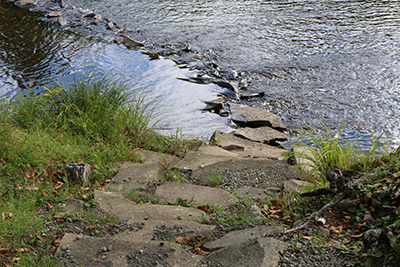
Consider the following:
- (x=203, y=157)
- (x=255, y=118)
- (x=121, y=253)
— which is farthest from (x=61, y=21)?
(x=121, y=253)

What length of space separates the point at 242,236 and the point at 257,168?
61.3 inches

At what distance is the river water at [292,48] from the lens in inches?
242

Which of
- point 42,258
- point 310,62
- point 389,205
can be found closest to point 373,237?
point 389,205

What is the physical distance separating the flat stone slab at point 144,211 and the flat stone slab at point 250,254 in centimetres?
61

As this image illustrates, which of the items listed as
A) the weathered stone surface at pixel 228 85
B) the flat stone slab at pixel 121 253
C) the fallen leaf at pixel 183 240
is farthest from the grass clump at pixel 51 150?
the weathered stone surface at pixel 228 85

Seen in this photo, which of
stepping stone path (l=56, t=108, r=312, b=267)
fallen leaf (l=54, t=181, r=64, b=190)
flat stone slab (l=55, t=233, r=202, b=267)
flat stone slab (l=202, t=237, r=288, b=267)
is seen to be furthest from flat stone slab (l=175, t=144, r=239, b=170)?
flat stone slab (l=202, t=237, r=288, b=267)

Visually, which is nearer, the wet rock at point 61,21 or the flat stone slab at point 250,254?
the flat stone slab at point 250,254

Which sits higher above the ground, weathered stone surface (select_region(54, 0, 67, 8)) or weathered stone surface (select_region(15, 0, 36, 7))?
weathered stone surface (select_region(15, 0, 36, 7))

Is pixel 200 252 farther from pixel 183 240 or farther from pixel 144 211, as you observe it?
pixel 144 211

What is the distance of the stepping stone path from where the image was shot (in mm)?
2148

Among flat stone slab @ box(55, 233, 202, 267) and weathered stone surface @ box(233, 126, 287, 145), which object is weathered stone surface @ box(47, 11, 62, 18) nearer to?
weathered stone surface @ box(233, 126, 287, 145)

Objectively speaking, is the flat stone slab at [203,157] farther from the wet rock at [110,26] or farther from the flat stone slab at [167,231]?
the wet rock at [110,26]

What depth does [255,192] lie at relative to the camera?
3.20 meters

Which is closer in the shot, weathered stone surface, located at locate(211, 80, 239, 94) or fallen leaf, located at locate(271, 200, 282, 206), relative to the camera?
fallen leaf, located at locate(271, 200, 282, 206)
